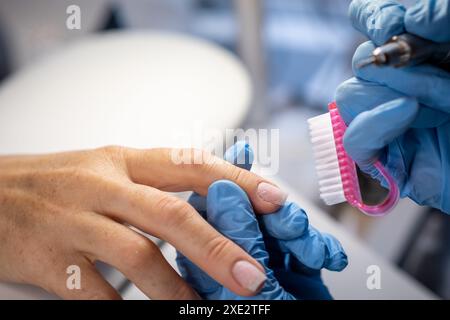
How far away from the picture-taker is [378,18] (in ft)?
1.82

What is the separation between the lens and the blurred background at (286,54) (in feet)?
4.23

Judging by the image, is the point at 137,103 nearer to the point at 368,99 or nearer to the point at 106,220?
the point at 106,220

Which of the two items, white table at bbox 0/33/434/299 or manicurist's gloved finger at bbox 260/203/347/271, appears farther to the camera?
white table at bbox 0/33/434/299

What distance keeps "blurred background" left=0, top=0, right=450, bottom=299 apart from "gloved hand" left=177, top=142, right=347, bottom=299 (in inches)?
15.4

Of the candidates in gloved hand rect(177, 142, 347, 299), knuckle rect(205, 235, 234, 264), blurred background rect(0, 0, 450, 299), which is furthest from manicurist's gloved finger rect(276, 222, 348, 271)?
blurred background rect(0, 0, 450, 299)

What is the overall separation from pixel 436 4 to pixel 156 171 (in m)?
0.42

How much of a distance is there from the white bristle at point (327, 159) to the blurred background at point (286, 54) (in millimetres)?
369

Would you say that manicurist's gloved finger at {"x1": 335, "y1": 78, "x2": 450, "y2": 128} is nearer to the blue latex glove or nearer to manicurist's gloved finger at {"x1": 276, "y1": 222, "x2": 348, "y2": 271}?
the blue latex glove

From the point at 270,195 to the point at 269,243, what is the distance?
9 centimetres

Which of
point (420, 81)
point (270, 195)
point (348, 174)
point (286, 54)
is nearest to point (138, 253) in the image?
point (270, 195)

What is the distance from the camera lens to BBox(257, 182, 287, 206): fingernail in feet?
2.06

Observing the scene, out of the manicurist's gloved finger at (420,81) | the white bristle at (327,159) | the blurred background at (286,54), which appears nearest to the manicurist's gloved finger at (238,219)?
the white bristle at (327,159)

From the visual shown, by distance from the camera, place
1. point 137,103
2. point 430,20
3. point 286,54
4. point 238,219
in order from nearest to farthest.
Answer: point 430,20 → point 238,219 → point 137,103 → point 286,54
